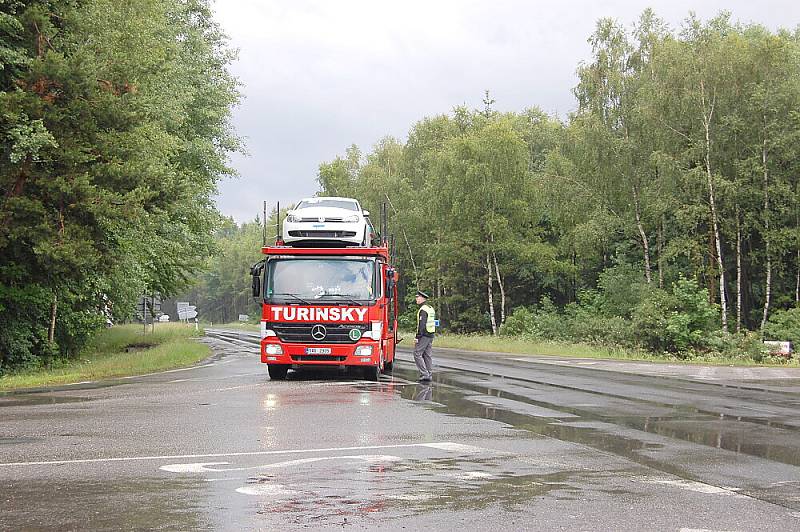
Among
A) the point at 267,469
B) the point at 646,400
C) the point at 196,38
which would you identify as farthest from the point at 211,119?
the point at 267,469

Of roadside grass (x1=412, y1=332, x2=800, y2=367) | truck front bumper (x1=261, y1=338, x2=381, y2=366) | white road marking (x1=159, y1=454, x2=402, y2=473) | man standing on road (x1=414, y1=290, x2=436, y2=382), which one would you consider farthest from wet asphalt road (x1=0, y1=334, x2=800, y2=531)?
roadside grass (x1=412, y1=332, x2=800, y2=367)

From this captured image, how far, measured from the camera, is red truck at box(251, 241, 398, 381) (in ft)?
62.1

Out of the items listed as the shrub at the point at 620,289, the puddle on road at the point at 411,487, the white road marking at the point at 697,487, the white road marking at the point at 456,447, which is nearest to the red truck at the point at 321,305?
the white road marking at the point at 456,447

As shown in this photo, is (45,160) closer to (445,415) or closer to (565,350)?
(445,415)

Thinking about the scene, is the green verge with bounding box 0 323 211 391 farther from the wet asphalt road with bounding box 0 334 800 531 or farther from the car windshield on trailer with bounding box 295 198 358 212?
the car windshield on trailer with bounding box 295 198 358 212

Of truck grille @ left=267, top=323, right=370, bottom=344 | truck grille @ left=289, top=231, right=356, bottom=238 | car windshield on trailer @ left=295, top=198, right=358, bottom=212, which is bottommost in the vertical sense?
truck grille @ left=267, top=323, right=370, bottom=344

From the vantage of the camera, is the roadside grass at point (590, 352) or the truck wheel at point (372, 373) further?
the roadside grass at point (590, 352)

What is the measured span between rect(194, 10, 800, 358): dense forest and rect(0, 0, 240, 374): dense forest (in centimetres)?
1860

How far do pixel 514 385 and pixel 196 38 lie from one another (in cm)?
2468

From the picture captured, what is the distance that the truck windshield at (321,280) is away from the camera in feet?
62.5

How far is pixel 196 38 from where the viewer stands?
3697 cm

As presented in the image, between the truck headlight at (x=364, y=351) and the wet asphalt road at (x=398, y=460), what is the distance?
2135 mm

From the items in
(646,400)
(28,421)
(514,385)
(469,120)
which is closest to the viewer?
(28,421)

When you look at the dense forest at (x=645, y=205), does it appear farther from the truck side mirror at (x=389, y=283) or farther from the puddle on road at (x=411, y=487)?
the puddle on road at (x=411, y=487)
